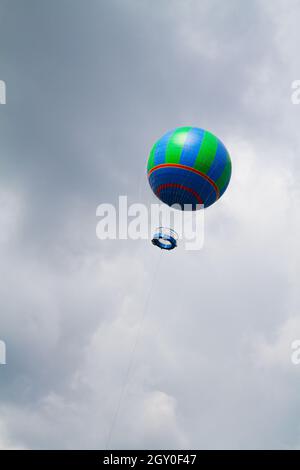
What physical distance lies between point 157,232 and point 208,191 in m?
6.39

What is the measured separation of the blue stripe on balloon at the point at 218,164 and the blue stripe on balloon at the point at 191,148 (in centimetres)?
193

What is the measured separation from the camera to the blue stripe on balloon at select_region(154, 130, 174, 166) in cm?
3434

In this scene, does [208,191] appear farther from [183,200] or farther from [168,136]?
[168,136]

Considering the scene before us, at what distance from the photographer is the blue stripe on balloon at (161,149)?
34344 millimetres

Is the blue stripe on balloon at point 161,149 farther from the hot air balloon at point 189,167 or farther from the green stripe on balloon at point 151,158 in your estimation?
the green stripe on balloon at point 151,158

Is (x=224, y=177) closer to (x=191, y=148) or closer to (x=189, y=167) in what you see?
(x=189, y=167)

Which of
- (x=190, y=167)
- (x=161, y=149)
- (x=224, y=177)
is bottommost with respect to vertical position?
(x=190, y=167)

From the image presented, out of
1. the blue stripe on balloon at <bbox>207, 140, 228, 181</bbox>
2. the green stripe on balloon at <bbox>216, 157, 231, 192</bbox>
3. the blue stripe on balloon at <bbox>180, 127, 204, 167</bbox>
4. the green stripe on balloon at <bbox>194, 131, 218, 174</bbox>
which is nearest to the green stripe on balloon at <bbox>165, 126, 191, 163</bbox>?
the blue stripe on balloon at <bbox>180, 127, 204, 167</bbox>

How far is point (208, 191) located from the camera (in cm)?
3456

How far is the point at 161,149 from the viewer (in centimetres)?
3478

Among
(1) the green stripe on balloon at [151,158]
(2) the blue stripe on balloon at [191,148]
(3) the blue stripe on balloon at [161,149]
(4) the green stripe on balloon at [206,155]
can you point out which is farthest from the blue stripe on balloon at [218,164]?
(1) the green stripe on balloon at [151,158]

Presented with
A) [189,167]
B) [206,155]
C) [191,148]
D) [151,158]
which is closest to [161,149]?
[151,158]

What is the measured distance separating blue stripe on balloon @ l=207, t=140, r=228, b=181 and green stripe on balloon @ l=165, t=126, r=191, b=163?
11.0 ft

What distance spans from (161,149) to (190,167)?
385cm
